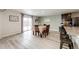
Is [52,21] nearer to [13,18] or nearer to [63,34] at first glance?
[63,34]

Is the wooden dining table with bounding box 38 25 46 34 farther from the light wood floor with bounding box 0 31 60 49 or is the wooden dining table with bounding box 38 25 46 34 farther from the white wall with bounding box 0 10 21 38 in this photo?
the white wall with bounding box 0 10 21 38

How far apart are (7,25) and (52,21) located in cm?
82

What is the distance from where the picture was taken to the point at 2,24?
1.41 meters

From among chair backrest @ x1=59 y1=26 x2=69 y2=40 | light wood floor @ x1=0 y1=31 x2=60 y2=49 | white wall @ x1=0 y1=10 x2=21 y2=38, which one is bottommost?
light wood floor @ x1=0 y1=31 x2=60 y2=49

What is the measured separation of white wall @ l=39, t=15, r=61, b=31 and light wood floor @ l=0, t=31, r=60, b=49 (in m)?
0.11

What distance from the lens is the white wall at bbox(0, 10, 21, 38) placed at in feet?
4.53

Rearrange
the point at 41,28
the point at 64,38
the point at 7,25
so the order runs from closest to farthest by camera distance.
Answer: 1. the point at 7,25
2. the point at 64,38
3. the point at 41,28

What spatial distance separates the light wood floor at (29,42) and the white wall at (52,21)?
4.5 inches

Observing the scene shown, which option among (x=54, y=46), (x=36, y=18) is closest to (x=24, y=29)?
(x=36, y=18)

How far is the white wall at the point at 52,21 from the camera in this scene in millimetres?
1537

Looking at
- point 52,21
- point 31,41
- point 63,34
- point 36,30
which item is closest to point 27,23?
point 36,30

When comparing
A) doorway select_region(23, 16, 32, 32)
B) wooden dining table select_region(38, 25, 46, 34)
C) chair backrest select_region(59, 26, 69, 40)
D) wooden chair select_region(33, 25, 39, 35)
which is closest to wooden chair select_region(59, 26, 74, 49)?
chair backrest select_region(59, 26, 69, 40)

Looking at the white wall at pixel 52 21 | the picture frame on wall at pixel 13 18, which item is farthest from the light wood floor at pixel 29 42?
the picture frame on wall at pixel 13 18

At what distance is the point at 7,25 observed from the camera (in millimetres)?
1449
